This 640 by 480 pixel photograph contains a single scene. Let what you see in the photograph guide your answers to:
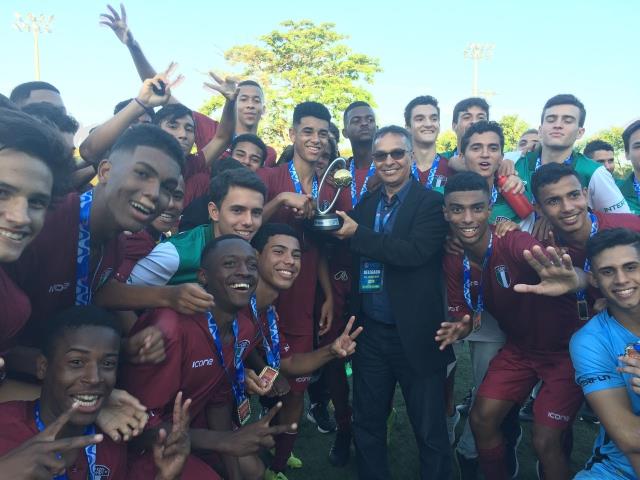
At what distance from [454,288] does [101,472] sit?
8.90 ft

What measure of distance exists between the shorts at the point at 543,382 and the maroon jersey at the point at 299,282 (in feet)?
5.06

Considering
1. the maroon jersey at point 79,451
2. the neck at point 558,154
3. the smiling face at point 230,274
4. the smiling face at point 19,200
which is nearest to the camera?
the smiling face at point 19,200

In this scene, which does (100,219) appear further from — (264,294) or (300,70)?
(300,70)

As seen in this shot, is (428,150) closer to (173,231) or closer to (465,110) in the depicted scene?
(465,110)

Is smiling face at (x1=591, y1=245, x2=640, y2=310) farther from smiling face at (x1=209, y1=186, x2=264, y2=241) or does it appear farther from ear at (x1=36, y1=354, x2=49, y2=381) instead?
ear at (x1=36, y1=354, x2=49, y2=381)

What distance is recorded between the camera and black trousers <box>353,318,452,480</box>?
338cm

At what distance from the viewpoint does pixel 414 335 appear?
3.41 meters

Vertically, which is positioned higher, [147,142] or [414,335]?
[147,142]

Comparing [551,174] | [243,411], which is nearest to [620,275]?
[551,174]

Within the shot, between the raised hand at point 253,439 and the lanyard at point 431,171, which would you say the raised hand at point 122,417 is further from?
the lanyard at point 431,171

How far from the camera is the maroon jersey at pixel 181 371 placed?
2.62 m

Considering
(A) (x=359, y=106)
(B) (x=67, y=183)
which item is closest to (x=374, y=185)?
(A) (x=359, y=106)

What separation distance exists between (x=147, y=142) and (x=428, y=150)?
10.9 feet

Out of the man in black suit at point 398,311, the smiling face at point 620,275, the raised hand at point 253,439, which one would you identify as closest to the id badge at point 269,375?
the raised hand at point 253,439
